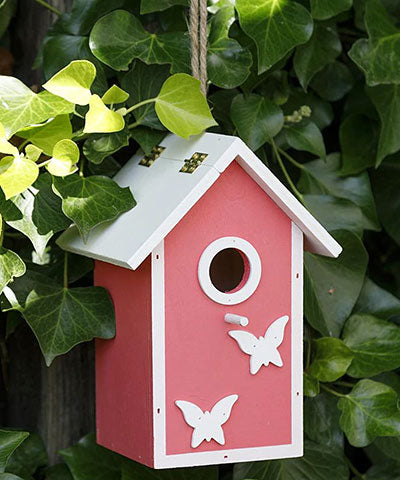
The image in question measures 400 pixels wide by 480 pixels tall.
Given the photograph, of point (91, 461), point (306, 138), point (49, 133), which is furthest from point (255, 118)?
point (91, 461)

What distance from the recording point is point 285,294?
1155 mm

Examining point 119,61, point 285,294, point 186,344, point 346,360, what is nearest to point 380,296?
point 346,360

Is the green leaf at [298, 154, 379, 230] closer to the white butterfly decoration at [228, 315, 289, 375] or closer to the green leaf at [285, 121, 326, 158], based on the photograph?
the green leaf at [285, 121, 326, 158]

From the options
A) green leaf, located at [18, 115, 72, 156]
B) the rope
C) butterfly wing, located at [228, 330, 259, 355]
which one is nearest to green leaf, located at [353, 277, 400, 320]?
butterfly wing, located at [228, 330, 259, 355]

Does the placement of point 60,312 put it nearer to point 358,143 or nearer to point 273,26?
point 273,26

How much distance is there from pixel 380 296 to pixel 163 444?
473 mm

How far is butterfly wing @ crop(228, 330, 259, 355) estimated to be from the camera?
112 centimetres

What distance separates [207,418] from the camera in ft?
3.66

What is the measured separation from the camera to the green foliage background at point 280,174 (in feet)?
3.87

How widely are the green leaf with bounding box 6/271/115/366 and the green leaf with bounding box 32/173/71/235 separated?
0.10 metres

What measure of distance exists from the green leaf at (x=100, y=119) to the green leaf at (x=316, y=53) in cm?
35

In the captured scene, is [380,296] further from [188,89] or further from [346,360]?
[188,89]

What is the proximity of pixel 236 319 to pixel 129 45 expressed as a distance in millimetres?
379

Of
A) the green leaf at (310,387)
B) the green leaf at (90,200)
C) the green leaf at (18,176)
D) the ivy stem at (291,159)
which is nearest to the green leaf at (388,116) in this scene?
the ivy stem at (291,159)
